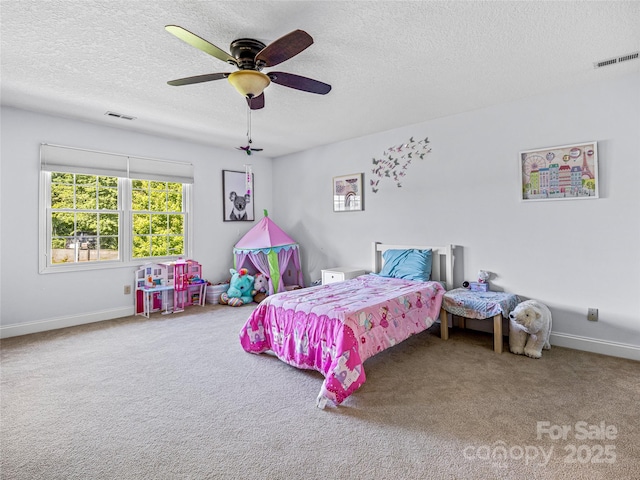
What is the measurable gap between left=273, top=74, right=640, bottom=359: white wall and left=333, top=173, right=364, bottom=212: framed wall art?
125 millimetres

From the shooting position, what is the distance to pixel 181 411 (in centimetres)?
222

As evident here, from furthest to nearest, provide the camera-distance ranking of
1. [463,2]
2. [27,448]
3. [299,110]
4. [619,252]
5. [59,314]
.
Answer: [59,314], [299,110], [619,252], [463,2], [27,448]

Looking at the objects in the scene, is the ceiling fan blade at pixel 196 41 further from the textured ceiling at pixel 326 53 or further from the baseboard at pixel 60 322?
the baseboard at pixel 60 322

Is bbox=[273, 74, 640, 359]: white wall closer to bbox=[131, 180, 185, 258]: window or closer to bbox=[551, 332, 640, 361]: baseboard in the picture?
bbox=[551, 332, 640, 361]: baseboard

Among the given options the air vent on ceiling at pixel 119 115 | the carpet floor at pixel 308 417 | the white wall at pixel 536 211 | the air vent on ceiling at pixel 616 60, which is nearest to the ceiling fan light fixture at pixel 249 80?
the carpet floor at pixel 308 417

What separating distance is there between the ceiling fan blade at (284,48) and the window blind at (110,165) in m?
3.22

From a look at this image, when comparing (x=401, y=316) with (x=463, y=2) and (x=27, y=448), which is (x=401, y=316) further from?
(x=27, y=448)

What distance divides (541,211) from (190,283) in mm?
4684

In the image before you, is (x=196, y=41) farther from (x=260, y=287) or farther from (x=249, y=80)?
(x=260, y=287)

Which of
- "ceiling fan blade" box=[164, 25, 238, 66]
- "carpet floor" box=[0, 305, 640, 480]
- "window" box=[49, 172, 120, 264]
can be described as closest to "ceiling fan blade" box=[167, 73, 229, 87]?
"ceiling fan blade" box=[164, 25, 238, 66]

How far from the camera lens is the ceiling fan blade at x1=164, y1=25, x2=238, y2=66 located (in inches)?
72.5

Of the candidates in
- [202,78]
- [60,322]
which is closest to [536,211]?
[202,78]

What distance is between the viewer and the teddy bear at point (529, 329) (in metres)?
2.98

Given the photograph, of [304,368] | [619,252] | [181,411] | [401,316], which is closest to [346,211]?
[401,316]
